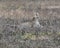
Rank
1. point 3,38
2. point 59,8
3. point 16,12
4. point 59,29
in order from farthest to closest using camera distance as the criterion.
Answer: point 59,8
point 16,12
point 59,29
point 3,38

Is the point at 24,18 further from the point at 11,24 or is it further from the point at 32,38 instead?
the point at 32,38

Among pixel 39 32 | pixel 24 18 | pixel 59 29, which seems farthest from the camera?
pixel 24 18

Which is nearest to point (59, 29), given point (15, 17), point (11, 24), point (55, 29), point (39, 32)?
point (55, 29)

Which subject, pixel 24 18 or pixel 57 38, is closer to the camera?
pixel 57 38

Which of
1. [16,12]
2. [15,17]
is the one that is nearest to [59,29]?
[15,17]

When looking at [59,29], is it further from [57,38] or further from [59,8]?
[59,8]

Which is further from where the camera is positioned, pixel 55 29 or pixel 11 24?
pixel 11 24
